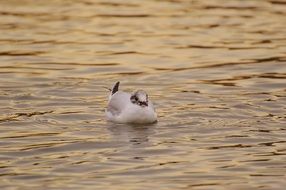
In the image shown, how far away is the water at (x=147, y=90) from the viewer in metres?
13.4

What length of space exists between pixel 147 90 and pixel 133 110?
8.55ft

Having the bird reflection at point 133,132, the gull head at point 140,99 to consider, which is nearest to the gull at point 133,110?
the gull head at point 140,99

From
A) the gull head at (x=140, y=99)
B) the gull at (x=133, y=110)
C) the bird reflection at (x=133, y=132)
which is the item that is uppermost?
the gull head at (x=140, y=99)

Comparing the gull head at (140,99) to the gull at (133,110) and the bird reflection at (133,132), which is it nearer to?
the gull at (133,110)

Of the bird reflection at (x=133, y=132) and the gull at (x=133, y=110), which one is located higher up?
the gull at (x=133, y=110)

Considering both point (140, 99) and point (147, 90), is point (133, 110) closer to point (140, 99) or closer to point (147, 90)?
point (140, 99)

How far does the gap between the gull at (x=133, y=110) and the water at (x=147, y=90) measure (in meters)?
0.19

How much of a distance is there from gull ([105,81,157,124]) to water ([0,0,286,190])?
0.19 metres

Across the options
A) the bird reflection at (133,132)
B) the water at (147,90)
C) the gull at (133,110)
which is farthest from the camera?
the gull at (133,110)

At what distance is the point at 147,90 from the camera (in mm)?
19109

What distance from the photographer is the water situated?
13.4 meters

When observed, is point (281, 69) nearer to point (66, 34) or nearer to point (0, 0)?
Result: point (66, 34)

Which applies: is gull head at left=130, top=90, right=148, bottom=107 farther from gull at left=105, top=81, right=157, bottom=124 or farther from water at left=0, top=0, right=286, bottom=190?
water at left=0, top=0, right=286, bottom=190

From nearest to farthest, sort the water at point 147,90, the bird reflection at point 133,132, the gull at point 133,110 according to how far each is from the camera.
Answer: the water at point 147,90
the bird reflection at point 133,132
the gull at point 133,110
